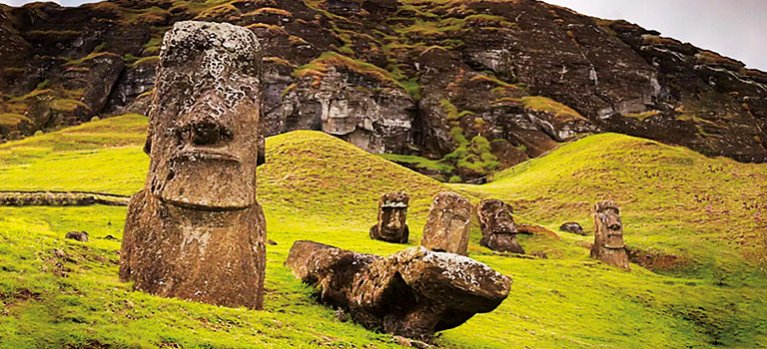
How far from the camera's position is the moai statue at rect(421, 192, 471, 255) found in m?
28.8

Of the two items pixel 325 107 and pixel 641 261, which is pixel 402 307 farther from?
pixel 325 107

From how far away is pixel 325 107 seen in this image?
88.6 meters

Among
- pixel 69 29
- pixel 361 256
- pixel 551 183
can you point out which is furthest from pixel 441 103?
pixel 361 256

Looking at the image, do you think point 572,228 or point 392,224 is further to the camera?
point 572,228

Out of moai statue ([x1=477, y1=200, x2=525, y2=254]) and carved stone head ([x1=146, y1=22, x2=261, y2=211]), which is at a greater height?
carved stone head ([x1=146, y1=22, x2=261, y2=211])

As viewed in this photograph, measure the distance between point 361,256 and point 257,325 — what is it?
4.18 metres

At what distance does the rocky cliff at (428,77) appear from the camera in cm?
9169

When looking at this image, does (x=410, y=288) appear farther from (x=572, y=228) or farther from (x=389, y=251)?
(x=572, y=228)

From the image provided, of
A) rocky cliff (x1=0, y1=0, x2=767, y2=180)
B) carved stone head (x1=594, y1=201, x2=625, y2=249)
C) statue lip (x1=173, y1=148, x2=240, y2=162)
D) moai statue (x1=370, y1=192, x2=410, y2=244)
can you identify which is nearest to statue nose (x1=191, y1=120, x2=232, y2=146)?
statue lip (x1=173, y1=148, x2=240, y2=162)

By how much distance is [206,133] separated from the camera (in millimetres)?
12984

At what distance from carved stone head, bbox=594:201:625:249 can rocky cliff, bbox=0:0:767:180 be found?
50.2m

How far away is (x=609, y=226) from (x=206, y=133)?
76.7 ft

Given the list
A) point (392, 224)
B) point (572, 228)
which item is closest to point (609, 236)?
point (392, 224)

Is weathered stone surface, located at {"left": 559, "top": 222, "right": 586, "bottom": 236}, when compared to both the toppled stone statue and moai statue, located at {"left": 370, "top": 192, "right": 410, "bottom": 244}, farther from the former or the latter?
the toppled stone statue
